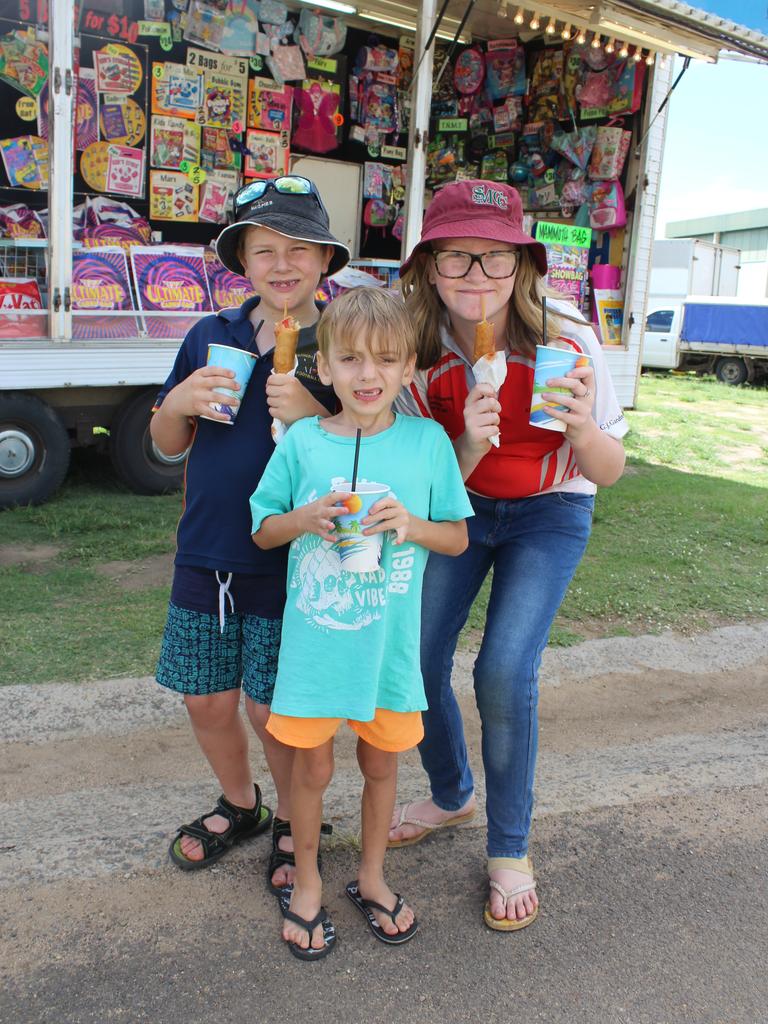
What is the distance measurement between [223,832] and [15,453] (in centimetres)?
430

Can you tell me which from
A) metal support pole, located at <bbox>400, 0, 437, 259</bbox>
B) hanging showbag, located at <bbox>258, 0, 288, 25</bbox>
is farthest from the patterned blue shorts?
hanging showbag, located at <bbox>258, 0, 288, 25</bbox>

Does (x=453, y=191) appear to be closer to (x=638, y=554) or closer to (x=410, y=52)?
(x=638, y=554)

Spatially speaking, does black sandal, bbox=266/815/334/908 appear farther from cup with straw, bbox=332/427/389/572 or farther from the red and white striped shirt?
the red and white striped shirt

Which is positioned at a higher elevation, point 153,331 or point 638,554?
point 153,331

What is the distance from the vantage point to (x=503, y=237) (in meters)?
2.37

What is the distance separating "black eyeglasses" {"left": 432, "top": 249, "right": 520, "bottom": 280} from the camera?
2.40 meters

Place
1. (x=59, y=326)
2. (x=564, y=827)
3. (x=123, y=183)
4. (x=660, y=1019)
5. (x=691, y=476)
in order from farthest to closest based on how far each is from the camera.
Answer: (x=691, y=476)
(x=123, y=183)
(x=59, y=326)
(x=564, y=827)
(x=660, y=1019)

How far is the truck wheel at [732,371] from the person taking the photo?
71.5 feet

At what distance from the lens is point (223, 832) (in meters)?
2.74

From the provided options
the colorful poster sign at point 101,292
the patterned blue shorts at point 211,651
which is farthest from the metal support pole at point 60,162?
the patterned blue shorts at point 211,651

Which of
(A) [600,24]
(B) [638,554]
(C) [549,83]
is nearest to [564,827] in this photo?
(B) [638,554]

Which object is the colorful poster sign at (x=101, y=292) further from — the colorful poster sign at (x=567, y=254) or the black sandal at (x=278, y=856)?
the black sandal at (x=278, y=856)

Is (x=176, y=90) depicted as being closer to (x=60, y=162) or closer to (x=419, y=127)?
(x=419, y=127)

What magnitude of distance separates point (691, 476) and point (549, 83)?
3.90 m
